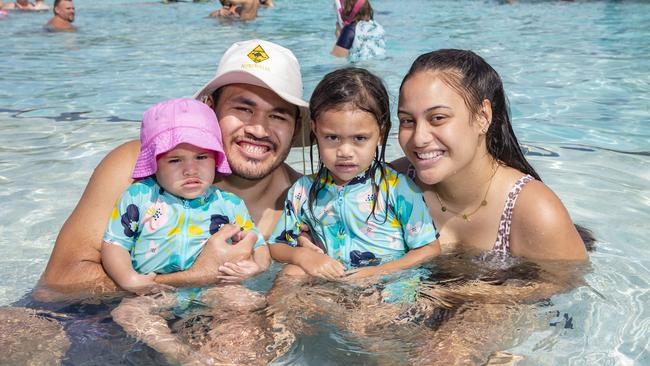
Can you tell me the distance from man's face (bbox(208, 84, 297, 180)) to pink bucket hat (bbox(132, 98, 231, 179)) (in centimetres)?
16

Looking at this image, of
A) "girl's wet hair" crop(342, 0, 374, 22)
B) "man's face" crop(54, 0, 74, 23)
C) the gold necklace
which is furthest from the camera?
"man's face" crop(54, 0, 74, 23)

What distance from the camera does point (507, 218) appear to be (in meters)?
3.51

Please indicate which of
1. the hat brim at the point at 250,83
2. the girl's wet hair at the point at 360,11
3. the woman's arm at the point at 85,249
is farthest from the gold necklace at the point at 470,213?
the girl's wet hair at the point at 360,11

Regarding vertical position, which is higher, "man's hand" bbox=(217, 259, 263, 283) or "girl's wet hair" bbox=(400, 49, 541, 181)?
"girl's wet hair" bbox=(400, 49, 541, 181)

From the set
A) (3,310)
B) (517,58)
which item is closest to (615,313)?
(3,310)

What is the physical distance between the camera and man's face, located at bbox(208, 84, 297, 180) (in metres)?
3.62

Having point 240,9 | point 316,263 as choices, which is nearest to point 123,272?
point 316,263

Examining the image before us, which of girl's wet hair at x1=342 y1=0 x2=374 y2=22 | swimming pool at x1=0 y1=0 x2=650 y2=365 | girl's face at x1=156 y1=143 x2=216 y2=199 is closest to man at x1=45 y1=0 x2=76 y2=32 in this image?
swimming pool at x1=0 y1=0 x2=650 y2=365

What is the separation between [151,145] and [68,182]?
9.20 ft

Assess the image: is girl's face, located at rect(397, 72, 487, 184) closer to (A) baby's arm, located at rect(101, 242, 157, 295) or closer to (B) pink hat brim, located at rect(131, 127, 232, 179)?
(B) pink hat brim, located at rect(131, 127, 232, 179)

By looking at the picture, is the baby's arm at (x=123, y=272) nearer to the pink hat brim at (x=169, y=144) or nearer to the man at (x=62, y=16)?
the pink hat brim at (x=169, y=144)

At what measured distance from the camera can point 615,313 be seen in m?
3.46

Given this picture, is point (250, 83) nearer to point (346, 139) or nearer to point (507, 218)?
point (346, 139)

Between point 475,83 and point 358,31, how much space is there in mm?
7907
